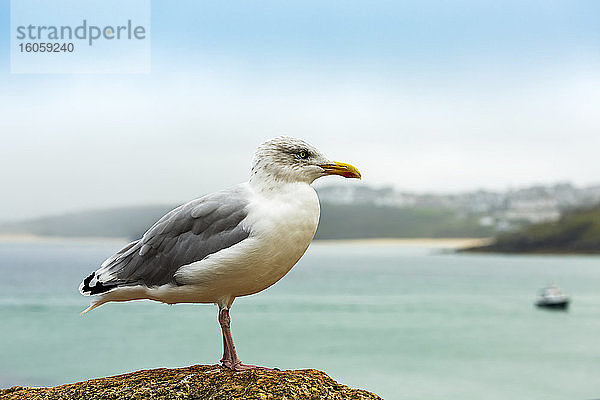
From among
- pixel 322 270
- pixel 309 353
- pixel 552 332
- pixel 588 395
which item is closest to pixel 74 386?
pixel 588 395

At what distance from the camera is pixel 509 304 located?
4875cm

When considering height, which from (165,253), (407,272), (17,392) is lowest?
(407,272)

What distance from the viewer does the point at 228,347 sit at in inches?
163

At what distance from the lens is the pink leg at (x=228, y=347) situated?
4074 mm

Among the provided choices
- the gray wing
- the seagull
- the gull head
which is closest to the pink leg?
the seagull

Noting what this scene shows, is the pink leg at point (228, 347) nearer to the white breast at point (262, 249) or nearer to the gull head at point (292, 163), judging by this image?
the white breast at point (262, 249)

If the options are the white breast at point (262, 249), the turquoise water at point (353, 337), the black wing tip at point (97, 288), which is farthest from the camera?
the turquoise water at point (353, 337)

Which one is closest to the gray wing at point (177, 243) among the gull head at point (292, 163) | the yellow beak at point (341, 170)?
the gull head at point (292, 163)

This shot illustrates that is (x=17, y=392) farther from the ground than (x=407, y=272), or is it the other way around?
(x=17, y=392)

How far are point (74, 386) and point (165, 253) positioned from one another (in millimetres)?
1028

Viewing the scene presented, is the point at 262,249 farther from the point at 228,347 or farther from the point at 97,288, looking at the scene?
the point at 97,288

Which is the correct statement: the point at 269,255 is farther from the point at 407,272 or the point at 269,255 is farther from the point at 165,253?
the point at 407,272

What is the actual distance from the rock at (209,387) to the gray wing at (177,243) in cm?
58

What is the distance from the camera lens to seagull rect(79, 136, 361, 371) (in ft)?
12.8
